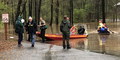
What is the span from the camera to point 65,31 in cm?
1022

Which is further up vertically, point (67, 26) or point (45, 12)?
point (45, 12)

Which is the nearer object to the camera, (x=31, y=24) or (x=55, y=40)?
(x=31, y=24)

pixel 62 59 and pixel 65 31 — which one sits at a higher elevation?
pixel 65 31

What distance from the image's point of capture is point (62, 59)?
24.5 feet

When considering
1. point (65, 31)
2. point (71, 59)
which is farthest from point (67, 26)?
point (71, 59)

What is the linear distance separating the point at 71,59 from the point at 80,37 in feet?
33.3

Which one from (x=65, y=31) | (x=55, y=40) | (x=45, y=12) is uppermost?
(x=45, y=12)

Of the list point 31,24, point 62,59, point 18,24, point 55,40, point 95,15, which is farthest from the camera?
point 95,15

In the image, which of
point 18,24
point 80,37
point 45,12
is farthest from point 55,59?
point 45,12

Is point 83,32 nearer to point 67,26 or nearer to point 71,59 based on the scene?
point 67,26

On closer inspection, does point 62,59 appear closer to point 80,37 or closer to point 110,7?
point 80,37

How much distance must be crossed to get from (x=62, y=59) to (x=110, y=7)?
78.3m

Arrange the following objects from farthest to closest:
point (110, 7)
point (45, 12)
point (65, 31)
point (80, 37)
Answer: point (110, 7) < point (45, 12) < point (80, 37) < point (65, 31)

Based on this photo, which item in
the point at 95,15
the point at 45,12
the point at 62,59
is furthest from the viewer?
the point at 95,15
